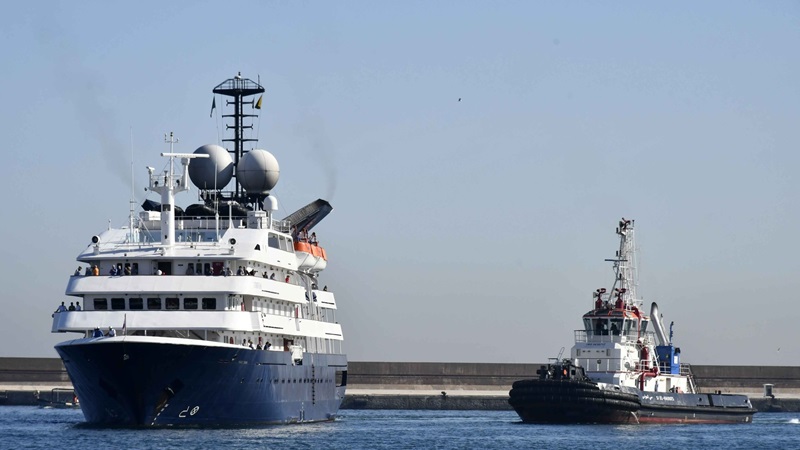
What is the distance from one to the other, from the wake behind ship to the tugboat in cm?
979

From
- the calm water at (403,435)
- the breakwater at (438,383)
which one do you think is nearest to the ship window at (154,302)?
the calm water at (403,435)

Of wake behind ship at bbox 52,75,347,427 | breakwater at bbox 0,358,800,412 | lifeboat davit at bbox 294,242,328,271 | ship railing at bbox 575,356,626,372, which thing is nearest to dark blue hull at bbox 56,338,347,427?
wake behind ship at bbox 52,75,347,427

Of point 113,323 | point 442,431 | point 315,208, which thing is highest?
point 315,208

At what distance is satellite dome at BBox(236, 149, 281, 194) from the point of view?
71.1m

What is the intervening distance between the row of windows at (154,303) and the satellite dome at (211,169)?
454 inches

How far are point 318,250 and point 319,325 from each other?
418 cm

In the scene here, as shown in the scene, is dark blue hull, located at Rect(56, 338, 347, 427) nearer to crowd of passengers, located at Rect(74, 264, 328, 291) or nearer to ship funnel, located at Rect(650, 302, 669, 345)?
crowd of passengers, located at Rect(74, 264, 328, 291)

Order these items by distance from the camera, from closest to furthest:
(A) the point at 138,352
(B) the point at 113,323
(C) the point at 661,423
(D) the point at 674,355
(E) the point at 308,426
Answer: (A) the point at 138,352 → (B) the point at 113,323 → (E) the point at 308,426 → (C) the point at 661,423 → (D) the point at 674,355

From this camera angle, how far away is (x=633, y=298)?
73375 mm

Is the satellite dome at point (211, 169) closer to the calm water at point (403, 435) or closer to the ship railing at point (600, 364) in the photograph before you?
the calm water at point (403, 435)

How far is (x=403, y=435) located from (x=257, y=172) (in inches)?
600

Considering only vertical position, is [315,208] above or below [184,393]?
above

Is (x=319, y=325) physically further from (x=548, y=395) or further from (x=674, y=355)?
(x=674, y=355)

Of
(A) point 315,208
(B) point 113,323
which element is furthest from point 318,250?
(B) point 113,323
